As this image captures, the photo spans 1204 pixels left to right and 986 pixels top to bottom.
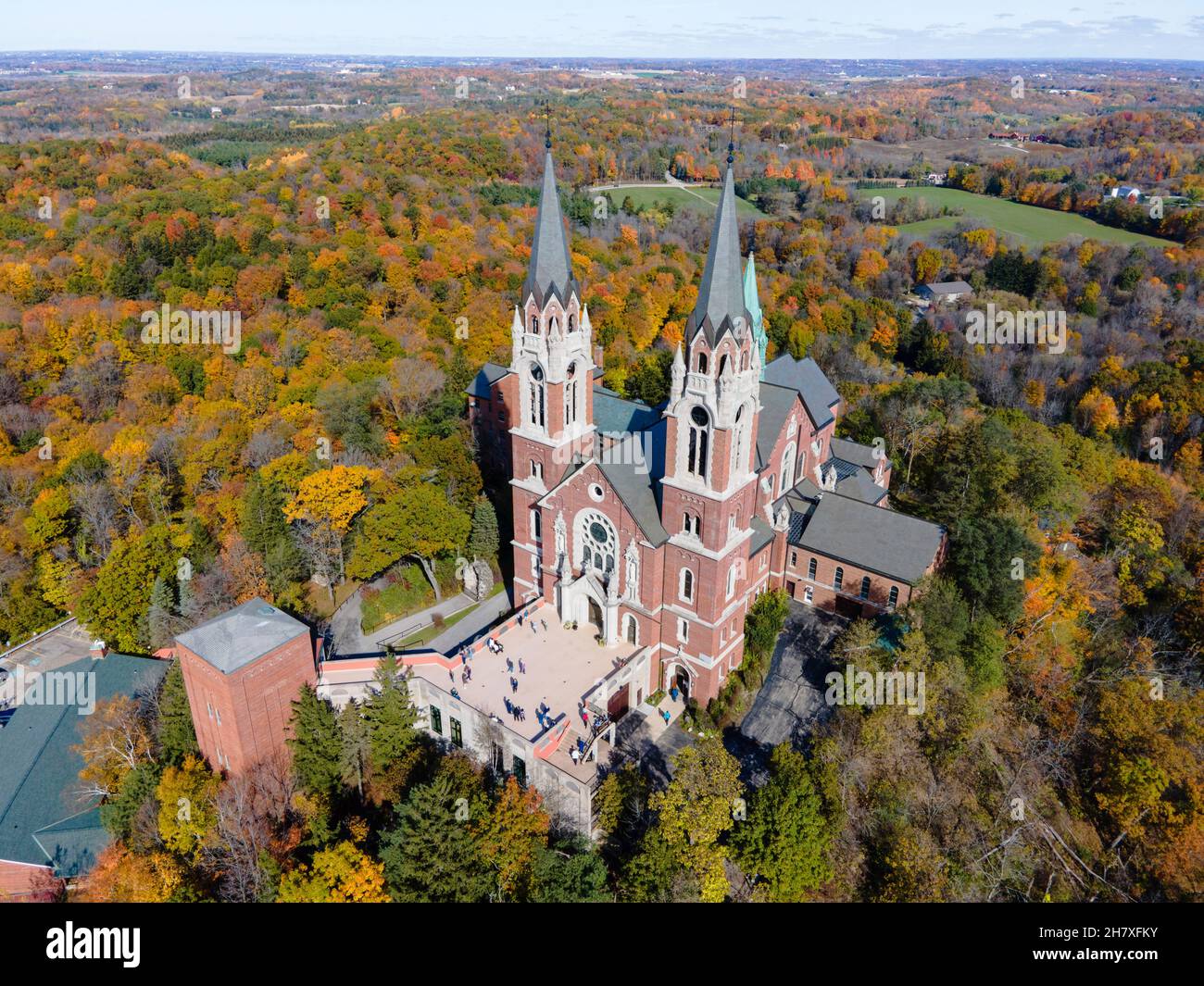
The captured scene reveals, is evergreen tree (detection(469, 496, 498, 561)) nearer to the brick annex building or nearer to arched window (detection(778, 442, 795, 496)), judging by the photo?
the brick annex building

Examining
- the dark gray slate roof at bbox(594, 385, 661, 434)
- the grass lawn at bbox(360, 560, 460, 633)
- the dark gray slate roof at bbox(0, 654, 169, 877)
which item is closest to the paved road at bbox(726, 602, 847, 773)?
the dark gray slate roof at bbox(594, 385, 661, 434)

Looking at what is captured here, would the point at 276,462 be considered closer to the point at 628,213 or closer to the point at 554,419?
the point at 554,419

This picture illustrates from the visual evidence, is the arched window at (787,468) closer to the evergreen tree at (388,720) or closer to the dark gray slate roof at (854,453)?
the dark gray slate roof at (854,453)

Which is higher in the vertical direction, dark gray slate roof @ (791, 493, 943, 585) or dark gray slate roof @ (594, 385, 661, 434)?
dark gray slate roof @ (594, 385, 661, 434)

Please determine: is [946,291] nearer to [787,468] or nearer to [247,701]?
→ [787,468]

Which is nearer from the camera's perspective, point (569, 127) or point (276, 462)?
point (276, 462)
